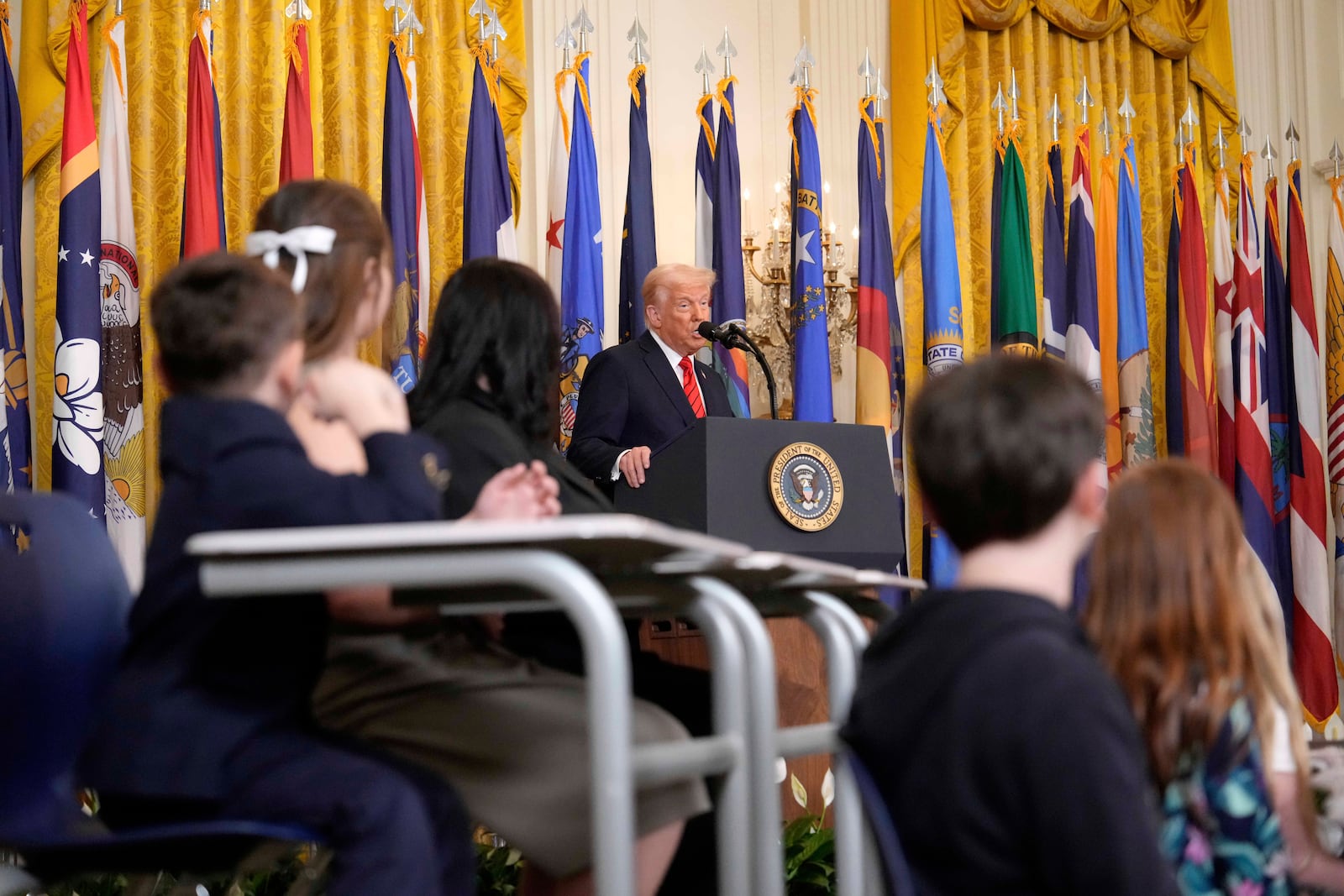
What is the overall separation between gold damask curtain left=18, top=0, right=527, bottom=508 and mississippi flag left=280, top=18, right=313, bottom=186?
0.20 m

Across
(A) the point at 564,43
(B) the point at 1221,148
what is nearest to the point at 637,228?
(A) the point at 564,43

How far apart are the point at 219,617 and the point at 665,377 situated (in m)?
3.16

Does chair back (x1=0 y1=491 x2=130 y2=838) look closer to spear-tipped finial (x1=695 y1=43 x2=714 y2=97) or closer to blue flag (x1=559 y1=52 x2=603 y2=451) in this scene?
blue flag (x1=559 y1=52 x2=603 y2=451)

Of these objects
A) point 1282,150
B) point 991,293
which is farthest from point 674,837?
point 1282,150

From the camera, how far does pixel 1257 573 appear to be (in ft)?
5.27

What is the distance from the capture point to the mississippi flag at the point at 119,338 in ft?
15.4

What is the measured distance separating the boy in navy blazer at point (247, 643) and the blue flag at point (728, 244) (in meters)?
3.98

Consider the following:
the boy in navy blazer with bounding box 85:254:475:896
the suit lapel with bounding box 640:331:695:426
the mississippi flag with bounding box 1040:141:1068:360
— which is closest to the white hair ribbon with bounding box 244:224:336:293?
the boy in navy blazer with bounding box 85:254:475:896

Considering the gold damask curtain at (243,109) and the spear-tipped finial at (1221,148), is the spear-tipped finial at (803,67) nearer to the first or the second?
the gold damask curtain at (243,109)

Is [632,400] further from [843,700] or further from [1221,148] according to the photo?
[1221,148]

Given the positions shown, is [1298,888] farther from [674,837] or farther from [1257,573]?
[674,837]

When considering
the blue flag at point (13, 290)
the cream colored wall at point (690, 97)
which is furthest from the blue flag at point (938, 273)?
the blue flag at point (13, 290)

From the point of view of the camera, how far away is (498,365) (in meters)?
2.12

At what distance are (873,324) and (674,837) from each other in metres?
4.44
